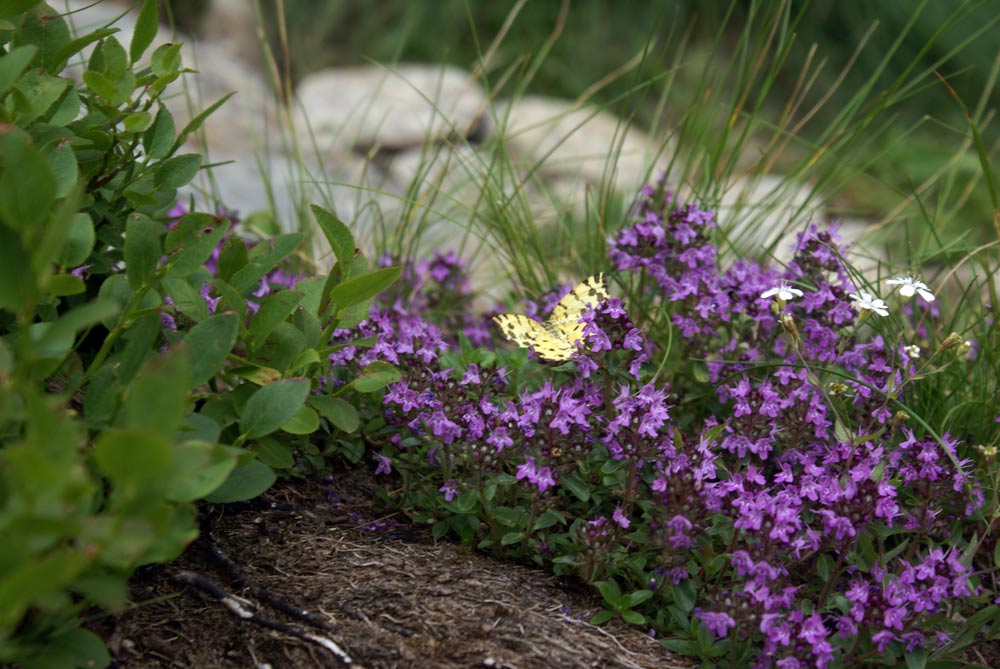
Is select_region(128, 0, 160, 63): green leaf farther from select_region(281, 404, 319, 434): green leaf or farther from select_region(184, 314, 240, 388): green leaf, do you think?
select_region(281, 404, 319, 434): green leaf

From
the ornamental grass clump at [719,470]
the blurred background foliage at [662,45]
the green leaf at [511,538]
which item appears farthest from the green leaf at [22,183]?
the blurred background foliage at [662,45]

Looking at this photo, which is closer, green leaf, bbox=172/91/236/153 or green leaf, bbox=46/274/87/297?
green leaf, bbox=46/274/87/297

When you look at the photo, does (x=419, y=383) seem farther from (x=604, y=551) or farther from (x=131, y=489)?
(x=131, y=489)

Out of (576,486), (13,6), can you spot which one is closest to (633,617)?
(576,486)

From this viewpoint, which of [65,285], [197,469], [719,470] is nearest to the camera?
[197,469]

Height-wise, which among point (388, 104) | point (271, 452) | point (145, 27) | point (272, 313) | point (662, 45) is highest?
point (662, 45)

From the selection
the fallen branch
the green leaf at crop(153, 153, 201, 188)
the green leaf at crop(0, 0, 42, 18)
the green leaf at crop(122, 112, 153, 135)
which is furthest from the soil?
the green leaf at crop(0, 0, 42, 18)

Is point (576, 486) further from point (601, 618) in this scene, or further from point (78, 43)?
point (78, 43)

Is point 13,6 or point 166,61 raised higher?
point 166,61

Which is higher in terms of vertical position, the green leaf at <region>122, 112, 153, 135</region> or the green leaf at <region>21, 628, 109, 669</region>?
the green leaf at <region>122, 112, 153, 135</region>

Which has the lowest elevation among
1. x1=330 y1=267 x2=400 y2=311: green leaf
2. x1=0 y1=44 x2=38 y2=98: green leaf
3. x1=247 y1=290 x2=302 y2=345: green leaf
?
x1=247 y1=290 x2=302 y2=345: green leaf
